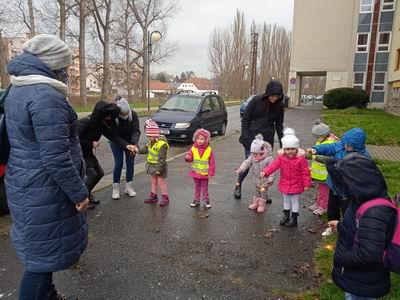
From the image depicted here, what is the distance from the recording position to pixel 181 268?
345cm

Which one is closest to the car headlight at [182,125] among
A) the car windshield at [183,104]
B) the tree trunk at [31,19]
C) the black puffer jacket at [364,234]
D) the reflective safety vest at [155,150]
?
the car windshield at [183,104]

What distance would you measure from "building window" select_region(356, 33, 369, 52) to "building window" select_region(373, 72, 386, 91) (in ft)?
9.28

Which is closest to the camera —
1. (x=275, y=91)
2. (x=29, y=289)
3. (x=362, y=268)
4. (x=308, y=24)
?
(x=362, y=268)

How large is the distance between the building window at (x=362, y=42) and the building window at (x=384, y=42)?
4.09 feet

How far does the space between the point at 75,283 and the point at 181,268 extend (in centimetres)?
99

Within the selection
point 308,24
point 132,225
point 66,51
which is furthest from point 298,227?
point 308,24

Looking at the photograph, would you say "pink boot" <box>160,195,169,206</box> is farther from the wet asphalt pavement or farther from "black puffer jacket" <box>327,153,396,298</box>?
"black puffer jacket" <box>327,153,396,298</box>

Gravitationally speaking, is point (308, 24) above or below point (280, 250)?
above

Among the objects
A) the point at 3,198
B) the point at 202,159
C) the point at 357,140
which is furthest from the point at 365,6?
the point at 3,198

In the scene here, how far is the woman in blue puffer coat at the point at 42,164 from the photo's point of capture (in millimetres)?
2164

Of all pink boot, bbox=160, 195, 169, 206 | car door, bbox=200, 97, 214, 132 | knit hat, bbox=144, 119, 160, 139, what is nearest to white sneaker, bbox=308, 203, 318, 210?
pink boot, bbox=160, 195, 169, 206

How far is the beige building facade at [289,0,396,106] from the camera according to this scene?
33594 millimetres

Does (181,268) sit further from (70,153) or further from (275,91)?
(275,91)

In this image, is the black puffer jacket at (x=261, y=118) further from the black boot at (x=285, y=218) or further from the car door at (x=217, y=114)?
the car door at (x=217, y=114)
